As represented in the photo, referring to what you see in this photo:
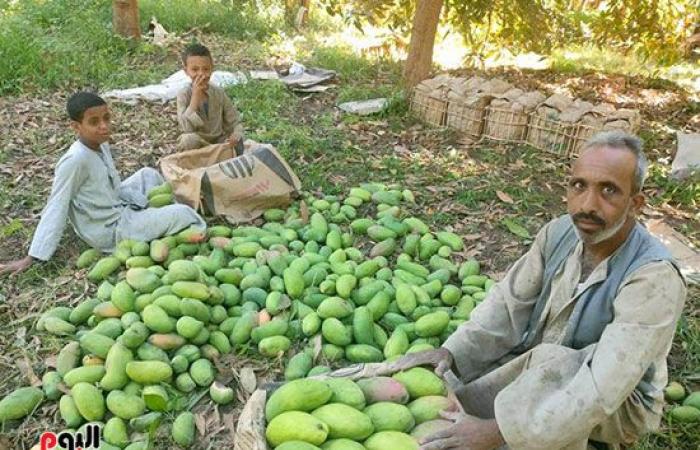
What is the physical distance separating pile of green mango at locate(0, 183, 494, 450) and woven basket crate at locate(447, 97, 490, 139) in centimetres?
216

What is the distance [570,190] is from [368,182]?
294 centimetres

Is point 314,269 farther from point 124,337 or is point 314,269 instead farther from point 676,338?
point 676,338

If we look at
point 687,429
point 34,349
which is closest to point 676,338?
point 687,429

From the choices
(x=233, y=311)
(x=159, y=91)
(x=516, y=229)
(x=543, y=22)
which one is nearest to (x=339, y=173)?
(x=516, y=229)

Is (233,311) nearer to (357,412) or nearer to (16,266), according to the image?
(357,412)

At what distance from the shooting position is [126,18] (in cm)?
758

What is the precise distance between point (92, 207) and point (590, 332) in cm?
299

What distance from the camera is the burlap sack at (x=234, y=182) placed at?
4.00m

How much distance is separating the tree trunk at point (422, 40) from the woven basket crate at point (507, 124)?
132cm

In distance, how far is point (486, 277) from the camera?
3.46 meters

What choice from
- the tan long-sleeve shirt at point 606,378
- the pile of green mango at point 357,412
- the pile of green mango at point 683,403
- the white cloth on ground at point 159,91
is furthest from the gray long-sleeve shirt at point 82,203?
the pile of green mango at point 683,403

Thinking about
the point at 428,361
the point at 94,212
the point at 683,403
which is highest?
the point at 428,361

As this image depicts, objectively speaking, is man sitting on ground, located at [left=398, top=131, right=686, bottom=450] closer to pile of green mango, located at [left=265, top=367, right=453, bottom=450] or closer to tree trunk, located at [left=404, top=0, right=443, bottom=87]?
pile of green mango, located at [left=265, top=367, right=453, bottom=450]

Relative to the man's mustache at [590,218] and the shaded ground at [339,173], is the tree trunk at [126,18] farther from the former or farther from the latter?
the man's mustache at [590,218]
